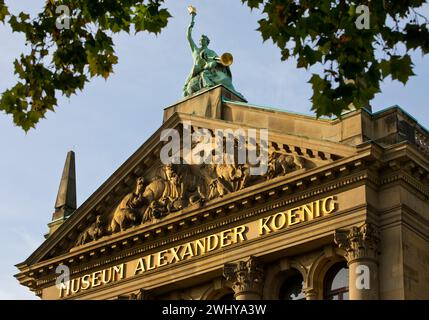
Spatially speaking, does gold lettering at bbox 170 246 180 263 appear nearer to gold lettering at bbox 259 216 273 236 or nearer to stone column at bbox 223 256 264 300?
stone column at bbox 223 256 264 300

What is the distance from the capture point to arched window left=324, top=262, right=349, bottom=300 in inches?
1443

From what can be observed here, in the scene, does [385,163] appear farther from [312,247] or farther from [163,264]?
[163,264]

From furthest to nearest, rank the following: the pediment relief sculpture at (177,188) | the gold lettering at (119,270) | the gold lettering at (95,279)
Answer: the gold lettering at (95,279) < the gold lettering at (119,270) < the pediment relief sculpture at (177,188)

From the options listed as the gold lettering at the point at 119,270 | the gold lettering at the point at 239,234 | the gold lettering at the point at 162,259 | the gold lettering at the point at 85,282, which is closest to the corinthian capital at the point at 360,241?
the gold lettering at the point at 239,234

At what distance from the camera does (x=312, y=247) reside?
36.7 meters

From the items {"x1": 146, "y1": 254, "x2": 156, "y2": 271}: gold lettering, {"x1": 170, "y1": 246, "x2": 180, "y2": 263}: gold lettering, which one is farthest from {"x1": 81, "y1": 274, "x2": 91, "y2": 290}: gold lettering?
{"x1": 170, "y1": 246, "x2": 180, "y2": 263}: gold lettering

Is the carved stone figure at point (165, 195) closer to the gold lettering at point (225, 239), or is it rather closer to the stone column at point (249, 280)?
the gold lettering at point (225, 239)

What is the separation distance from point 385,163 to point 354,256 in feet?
9.59

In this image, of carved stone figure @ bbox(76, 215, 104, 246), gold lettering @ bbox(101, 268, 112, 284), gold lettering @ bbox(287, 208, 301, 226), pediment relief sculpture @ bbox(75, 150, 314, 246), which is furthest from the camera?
carved stone figure @ bbox(76, 215, 104, 246)

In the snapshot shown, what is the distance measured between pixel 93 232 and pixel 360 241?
11293 mm

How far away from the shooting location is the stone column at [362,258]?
3425cm

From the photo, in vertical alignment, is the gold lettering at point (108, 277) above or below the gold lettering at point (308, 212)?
below

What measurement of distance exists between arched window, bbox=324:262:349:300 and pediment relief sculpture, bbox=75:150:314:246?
3.32 meters

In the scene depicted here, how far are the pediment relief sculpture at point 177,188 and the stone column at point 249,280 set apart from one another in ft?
8.09
